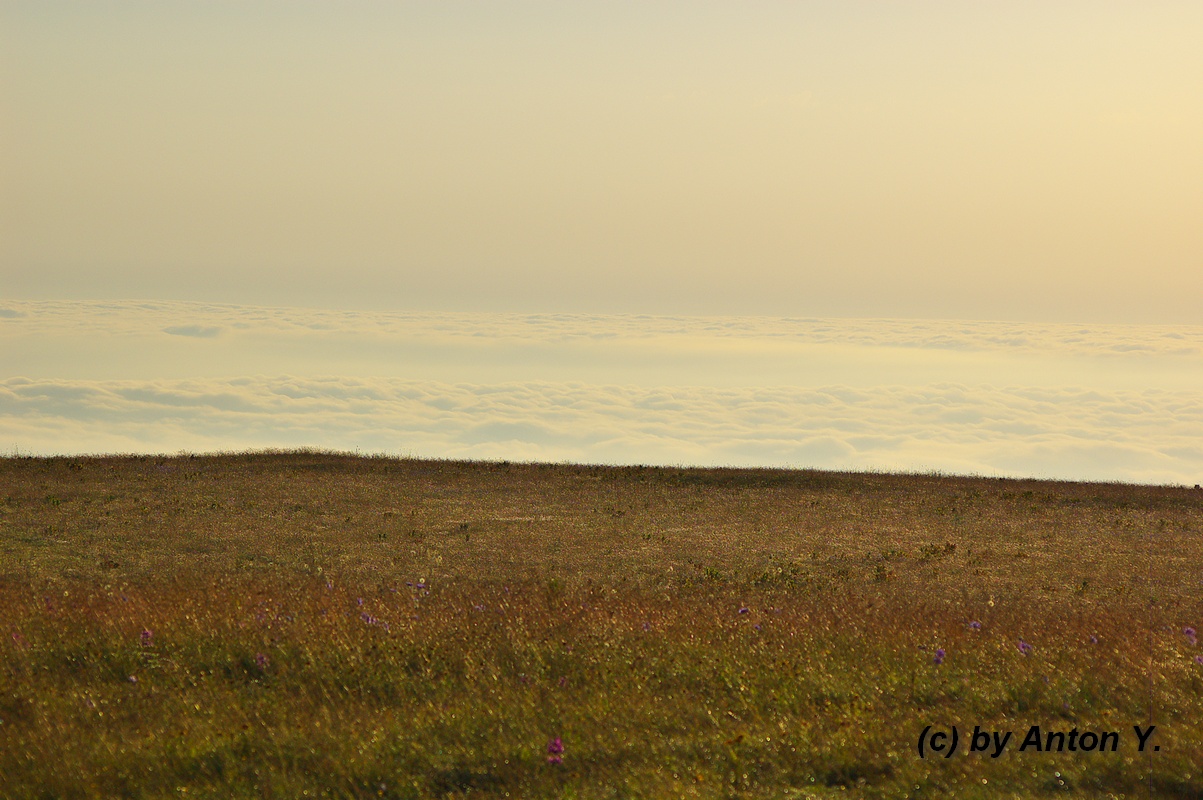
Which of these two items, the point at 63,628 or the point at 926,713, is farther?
the point at 63,628

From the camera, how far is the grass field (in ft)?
27.0

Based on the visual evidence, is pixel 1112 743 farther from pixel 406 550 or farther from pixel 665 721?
pixel 406 550

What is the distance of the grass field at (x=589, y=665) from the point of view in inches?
324

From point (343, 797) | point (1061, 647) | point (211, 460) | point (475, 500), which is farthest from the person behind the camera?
point (211, 460)

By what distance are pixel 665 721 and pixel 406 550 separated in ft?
41.3

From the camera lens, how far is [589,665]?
10891 millimetres

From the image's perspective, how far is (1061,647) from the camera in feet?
36.9

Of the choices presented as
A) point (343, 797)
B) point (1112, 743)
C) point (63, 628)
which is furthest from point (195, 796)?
point (1112, 743)

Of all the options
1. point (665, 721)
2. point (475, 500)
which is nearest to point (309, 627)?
point (665, 721)

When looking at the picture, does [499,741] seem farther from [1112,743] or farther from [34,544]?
[34,544]

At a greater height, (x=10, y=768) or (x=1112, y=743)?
(x=1112, y=743)

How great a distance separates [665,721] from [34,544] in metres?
17.4

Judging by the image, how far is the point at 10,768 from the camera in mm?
8617

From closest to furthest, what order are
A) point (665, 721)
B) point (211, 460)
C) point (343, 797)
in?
point (343, 797), point (665, 721), point (211, 460)
